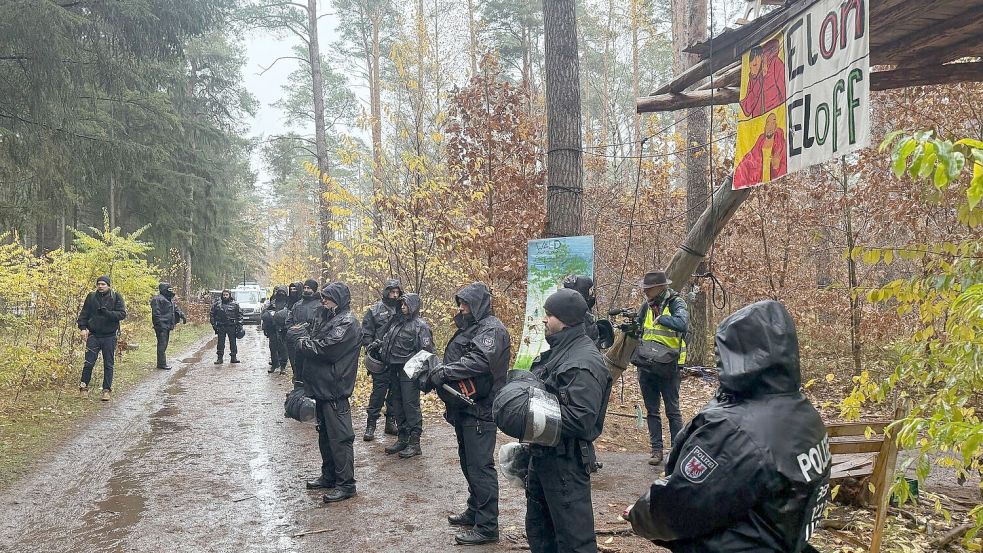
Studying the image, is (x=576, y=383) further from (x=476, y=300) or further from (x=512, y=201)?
(x=512, y=201)

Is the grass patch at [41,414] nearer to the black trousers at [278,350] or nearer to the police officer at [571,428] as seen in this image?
the black trousers at [278,350]

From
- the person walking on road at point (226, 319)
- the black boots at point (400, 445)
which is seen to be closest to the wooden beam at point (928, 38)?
the black boots at point (400, 445)

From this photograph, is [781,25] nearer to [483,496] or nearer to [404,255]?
[483,496]

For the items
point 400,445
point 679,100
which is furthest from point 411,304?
point 679,100

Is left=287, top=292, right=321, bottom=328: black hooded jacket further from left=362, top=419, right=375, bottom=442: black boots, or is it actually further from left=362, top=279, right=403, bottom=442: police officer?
left=362, top=419, right=375, bottom=442: black boots

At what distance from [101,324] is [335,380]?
7.21 meters

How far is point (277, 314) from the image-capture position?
45.2 ft

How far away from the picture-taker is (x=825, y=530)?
473 cm

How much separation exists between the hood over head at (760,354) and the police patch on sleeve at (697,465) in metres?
0.25

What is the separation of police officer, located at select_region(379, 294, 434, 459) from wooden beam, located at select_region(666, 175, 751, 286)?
125 inches

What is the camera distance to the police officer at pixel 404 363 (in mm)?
7570

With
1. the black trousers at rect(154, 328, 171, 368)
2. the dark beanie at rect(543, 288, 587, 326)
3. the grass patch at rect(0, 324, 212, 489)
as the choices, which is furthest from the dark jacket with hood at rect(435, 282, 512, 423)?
the black trousers at rect(154, 328, 171, 368)

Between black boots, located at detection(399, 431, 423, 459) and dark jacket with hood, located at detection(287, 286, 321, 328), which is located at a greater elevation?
dark jacket with hood, located at detection(287, 286, 321, 328)

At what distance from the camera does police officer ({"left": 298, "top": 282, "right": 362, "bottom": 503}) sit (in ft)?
19.0
